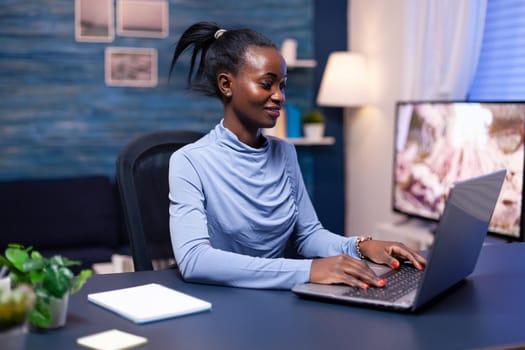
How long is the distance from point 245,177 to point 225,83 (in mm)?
243

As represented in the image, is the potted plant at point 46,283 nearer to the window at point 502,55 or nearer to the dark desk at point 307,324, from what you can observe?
the dark desk at point 307,324

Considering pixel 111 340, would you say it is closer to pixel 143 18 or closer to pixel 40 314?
pixel 40 314

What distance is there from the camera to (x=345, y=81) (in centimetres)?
443

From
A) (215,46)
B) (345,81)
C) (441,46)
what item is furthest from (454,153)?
(215,46)

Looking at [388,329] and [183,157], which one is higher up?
[183,157]

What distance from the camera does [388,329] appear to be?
3.93ft

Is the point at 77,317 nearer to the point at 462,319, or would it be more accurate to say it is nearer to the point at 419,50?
the point at 462,319

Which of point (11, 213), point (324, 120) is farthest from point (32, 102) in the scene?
point (324, 120)

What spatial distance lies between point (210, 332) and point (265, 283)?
288 millimetres

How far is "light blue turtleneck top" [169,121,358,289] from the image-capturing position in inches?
62.7

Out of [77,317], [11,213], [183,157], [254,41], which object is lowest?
[11,213]

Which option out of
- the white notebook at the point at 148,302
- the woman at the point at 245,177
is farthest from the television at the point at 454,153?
the white notebook at the point at 148,302

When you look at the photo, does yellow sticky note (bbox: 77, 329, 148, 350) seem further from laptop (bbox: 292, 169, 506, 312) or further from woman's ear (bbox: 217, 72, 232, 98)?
woman's ear (bbox: 217, 72, 232, 98)

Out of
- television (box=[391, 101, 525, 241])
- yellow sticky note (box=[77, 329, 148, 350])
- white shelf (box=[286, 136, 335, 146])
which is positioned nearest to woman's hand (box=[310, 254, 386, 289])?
yellow sticky note (box=[77, 329, 148, 350])
